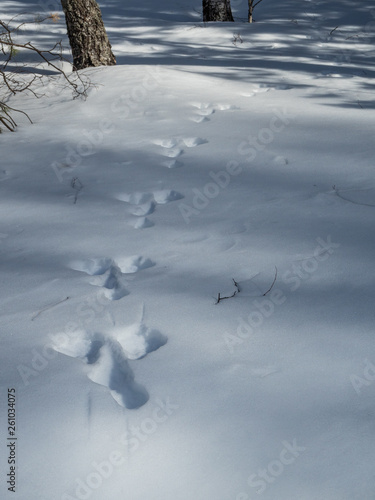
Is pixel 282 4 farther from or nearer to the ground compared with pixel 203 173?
farther from the ground

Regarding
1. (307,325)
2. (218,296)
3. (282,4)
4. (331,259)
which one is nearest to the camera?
(307,325)

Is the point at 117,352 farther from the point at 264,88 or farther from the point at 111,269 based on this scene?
the point at 264,88

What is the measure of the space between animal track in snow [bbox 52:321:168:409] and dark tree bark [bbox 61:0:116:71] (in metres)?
3.90

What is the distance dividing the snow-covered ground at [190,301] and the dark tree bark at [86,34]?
1371 mm

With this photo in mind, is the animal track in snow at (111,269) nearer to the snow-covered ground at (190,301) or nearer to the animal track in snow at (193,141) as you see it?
the snow-covered ground at (190,301)

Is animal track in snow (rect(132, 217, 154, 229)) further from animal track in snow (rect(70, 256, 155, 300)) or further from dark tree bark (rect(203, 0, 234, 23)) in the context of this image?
dark tree bark (rect(203, 0, 234, 23))

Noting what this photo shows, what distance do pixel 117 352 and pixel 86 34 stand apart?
13.2 ft

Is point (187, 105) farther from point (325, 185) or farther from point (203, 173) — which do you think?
point (325, 185)

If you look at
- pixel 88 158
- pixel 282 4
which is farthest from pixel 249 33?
pixel 88 158

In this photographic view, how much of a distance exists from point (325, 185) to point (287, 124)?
3.29ft

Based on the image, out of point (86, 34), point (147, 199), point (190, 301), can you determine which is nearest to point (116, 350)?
point (190, 301)

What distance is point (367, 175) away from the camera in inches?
92.3

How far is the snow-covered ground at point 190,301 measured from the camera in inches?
42.7

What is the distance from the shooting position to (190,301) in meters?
1.60
